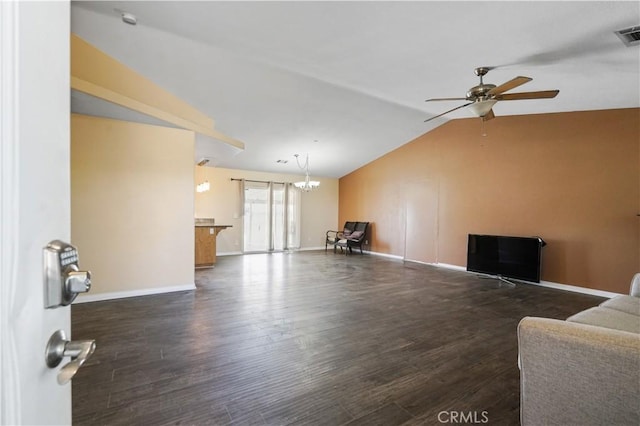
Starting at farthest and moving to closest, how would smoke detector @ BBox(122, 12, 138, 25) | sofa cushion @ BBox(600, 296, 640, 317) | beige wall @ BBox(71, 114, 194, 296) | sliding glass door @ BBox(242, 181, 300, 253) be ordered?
1. sliding glass door @ BBox(242, 181, 300, 253)
2. beige wall @ BBox(71, 114, 194, 296)
3. smoke detector @ BBox(122, 12, 138, 25)
4. sofa cushion @ BBox(600, 296, 640, 317)

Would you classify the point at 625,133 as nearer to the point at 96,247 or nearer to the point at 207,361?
the point at 207,361

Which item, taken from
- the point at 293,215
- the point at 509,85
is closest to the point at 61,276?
the point at 509,85

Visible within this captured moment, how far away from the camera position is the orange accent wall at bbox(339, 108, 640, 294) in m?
4.57

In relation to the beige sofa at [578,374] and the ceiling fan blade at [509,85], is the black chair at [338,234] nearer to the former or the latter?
the ceiling fan blade at [509,85]

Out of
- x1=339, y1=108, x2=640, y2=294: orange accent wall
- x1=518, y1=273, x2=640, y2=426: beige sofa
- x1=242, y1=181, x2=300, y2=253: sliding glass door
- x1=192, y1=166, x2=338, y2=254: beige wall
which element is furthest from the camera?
x1=242, y1=181, x2=300, y2=253: sliding glass door

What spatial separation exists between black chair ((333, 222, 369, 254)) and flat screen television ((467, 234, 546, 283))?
11.2 feet

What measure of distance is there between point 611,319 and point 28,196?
3.24m

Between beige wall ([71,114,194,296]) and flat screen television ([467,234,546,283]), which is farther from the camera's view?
flat screen television ([467,234,546,283])

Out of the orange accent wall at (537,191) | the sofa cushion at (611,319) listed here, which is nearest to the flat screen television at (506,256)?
the orange accent wall at (537,191)

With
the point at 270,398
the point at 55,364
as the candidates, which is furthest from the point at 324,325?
the point at 55,364

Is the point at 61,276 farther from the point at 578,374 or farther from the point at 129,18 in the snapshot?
the point at 129,18

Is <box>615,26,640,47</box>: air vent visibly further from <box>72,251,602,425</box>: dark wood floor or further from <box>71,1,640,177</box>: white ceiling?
<box>72,251,602,425</box>: dark wood floor

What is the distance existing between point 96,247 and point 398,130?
634cm

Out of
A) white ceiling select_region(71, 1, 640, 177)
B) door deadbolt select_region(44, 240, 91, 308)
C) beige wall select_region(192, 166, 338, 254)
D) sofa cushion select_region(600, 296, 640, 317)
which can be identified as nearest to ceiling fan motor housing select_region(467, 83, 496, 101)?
white ceiling select_region(71, 1, 640, 177)
